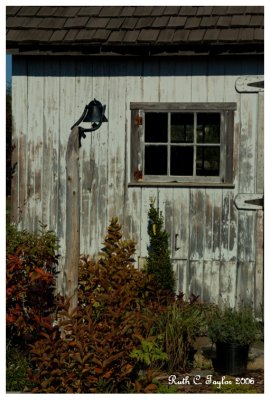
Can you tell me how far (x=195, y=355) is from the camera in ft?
26.7

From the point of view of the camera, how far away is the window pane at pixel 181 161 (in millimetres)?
9547

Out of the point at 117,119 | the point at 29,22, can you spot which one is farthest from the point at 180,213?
the point at 29,22

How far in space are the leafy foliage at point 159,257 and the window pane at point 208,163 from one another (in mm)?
869

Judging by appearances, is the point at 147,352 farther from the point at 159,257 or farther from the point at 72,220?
the point at 159,257

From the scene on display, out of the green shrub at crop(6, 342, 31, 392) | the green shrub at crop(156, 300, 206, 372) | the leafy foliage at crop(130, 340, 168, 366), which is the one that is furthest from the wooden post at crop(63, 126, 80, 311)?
the green shrub at crop(156, 300, 206, 372)

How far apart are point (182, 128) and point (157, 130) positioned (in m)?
0.35

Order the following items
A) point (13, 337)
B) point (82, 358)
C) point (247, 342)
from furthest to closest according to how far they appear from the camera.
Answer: point (13, 337)
point (247, 342)
point (82, 358)

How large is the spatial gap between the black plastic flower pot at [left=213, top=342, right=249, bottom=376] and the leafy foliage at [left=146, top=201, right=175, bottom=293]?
5.14ft

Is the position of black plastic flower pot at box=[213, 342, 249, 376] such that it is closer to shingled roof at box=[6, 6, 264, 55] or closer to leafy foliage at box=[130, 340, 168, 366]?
leafy foliage at box=[130, 340, 168, 366]

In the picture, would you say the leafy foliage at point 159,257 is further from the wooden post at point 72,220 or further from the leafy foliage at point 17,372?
the wooden post at point 72,220

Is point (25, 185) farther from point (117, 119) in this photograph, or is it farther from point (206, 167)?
point (206, 167)

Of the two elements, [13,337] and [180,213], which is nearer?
[13,337]

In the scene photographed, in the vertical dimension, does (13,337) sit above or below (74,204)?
below
